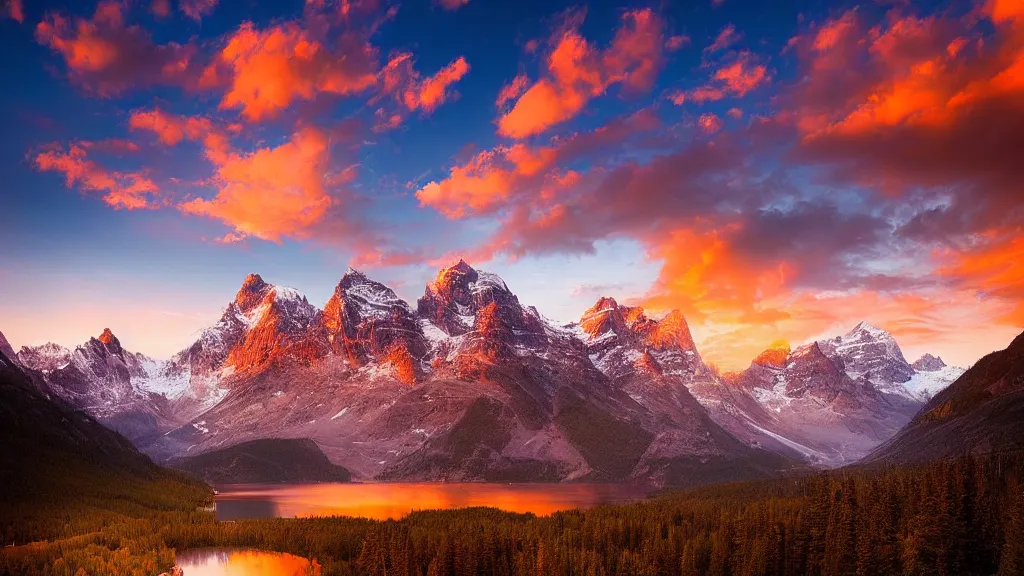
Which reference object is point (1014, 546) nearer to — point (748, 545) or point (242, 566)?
point (748, 545)

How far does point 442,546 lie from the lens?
575ft

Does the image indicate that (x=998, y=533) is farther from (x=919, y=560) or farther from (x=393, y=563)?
(x=393, y=563)

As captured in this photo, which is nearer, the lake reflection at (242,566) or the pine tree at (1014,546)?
the pine tree at (1014,546)

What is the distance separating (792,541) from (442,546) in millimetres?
74563

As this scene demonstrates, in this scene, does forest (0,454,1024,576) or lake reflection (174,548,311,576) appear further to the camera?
lake reflection (174,548,311,576)

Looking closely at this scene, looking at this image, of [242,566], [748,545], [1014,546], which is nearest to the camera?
[1014,546]

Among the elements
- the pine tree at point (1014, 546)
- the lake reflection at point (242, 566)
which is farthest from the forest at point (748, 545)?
the lake reflection at point (242, 566)

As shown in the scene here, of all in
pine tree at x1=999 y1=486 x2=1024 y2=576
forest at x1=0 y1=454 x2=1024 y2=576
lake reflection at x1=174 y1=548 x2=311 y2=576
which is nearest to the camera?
pine tree at x1=999 y1=486 x2=1024 y2=576

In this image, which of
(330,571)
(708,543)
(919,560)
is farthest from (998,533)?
(330,571)

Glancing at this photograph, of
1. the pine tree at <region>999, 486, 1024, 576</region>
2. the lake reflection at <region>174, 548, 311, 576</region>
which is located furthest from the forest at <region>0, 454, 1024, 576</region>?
the lake reflection at <region>174, 548, 311, 576</region>

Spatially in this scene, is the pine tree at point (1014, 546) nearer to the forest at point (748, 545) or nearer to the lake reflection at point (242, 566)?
the forest at point (748, 545)

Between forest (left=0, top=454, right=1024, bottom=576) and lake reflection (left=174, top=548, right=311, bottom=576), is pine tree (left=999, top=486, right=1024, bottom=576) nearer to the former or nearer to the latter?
forest (left=0, top=454, right=1024, bottom=576)

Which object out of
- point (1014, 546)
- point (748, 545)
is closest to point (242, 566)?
point (748, 545)

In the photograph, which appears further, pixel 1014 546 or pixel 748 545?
pixel 748 545
